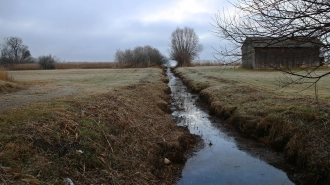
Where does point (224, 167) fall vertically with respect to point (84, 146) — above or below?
below

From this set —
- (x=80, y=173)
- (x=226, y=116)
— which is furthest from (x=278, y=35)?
(x=226, y=116)

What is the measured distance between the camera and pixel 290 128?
7441 millimetres

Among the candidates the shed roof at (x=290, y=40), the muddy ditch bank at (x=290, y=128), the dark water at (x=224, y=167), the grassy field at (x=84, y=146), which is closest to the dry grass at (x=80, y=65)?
the muddy ditch bank at (x=290, y=128)

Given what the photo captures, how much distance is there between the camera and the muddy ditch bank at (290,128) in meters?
5.87

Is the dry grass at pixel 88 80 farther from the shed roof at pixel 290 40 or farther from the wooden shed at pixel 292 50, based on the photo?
the wooden shed at pixel 292 50

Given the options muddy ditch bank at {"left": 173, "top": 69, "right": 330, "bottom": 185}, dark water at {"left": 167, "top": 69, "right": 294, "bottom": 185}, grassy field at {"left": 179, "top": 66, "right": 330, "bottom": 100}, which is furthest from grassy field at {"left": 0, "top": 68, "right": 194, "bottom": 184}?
grassy field at {"left": 179, "top": 66, "right": 330, "bottom": 100}

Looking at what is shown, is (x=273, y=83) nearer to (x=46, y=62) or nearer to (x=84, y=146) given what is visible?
(x=84, y=146)

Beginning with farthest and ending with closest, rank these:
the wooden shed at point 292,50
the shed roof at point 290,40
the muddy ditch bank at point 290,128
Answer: the muddy ditch bank at point 290,128 → the wooden shed at point 292,50 → the shed roof at point 290,40

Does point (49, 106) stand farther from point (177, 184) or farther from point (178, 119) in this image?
point (178, 119)

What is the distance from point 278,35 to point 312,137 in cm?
287

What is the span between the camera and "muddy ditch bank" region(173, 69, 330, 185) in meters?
5.87

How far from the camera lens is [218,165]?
6.71 meters

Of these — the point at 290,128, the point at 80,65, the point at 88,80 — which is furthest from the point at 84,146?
the point at 80,65

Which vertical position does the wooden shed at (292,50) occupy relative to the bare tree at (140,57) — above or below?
below
